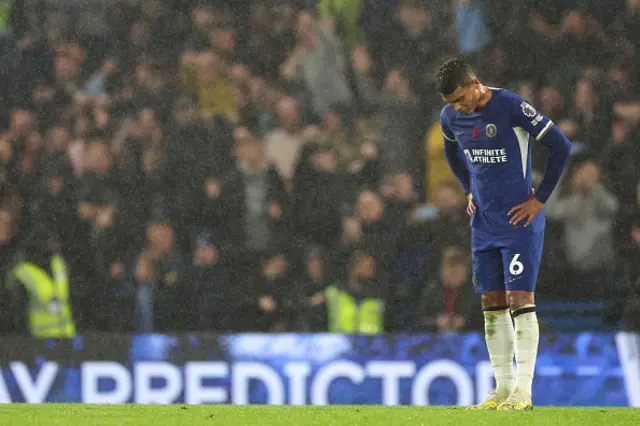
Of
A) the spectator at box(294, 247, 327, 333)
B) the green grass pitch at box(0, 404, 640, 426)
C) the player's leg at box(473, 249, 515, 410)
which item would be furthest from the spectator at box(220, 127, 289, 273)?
the player's leg at box(473, 249, 515, 410)

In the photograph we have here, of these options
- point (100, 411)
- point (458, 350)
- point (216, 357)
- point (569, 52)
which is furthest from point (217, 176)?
point (100, 411)

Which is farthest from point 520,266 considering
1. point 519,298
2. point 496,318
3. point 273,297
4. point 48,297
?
point 48,297

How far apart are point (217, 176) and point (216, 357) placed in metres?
1.22

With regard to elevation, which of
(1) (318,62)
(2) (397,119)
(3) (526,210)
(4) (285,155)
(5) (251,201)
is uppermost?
(1) (318,62)

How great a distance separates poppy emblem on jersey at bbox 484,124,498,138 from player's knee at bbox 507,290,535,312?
60 centimetres

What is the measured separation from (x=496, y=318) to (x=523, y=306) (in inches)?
7.3

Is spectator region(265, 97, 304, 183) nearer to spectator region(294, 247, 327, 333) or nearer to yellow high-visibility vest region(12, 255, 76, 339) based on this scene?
spectator region(294, 247, 327, 333)

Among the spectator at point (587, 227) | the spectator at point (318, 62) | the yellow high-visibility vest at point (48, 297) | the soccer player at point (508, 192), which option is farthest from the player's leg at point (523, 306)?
the yellow high-visibility vest at point (48, 297)

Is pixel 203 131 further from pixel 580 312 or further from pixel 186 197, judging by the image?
pixel 580 312

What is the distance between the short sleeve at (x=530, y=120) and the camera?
420cm

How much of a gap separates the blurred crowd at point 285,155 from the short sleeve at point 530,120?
3058 millimetres

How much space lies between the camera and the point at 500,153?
427 centimetres

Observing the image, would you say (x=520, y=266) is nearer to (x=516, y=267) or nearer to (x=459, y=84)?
(x=516, y=267)

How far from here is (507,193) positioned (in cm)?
430
